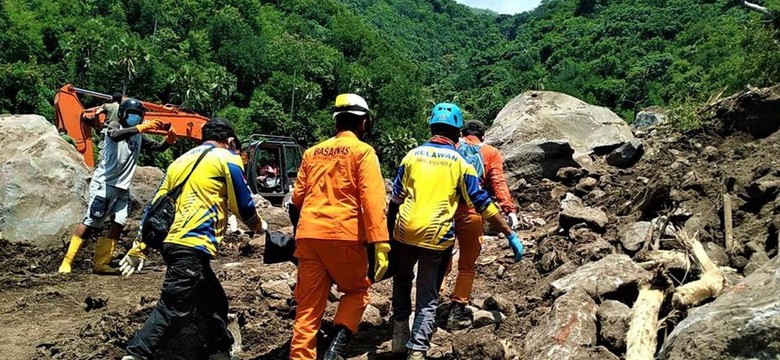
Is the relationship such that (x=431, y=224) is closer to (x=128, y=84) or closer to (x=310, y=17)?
(x=128, y=84)

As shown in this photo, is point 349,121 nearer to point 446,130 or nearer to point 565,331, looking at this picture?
point 446,130

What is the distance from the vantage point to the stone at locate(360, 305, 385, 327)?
5.12 m

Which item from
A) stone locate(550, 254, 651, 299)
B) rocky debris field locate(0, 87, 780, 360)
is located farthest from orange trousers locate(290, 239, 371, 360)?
stone locate(550, 254, 651, 299)

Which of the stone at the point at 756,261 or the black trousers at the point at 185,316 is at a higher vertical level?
the stone at the point at 756,261

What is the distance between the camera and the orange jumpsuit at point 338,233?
396 centimetres

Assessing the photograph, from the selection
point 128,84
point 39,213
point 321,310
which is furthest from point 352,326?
point 128,84

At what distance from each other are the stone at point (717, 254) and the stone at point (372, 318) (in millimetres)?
2540

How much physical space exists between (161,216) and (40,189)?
15.7ft

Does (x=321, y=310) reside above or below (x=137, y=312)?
above

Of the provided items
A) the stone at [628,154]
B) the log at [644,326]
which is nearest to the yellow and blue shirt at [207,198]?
the log at [644,326]

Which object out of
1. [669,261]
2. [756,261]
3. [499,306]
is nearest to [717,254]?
[756,261]

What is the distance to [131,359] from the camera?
12.5ft

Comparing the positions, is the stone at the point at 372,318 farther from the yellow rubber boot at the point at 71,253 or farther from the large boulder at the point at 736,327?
the yellow rubber boot at the point at 71,253

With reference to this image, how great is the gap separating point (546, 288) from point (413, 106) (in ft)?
200
